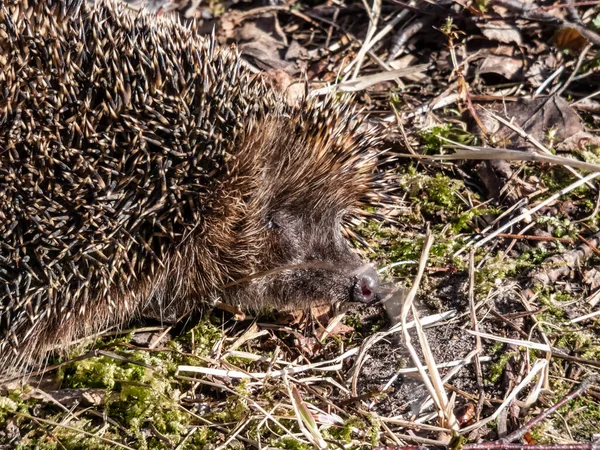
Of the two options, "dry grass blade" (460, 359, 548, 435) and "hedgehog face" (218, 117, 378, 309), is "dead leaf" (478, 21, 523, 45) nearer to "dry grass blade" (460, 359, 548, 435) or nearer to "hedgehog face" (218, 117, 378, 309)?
"hedgehog face" (218, 117, 378, 309)

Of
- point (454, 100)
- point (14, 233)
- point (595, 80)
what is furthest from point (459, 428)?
point (595, 80)

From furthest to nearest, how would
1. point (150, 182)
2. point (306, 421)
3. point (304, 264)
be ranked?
point (304, 264)
point (150, 182)
point (306, 421)

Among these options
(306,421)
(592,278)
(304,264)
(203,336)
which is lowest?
(203,336)

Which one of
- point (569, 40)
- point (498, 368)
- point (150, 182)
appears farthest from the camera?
point (569, 40)

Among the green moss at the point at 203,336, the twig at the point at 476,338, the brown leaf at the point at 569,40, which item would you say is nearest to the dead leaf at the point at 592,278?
the twig at the point at 476,338

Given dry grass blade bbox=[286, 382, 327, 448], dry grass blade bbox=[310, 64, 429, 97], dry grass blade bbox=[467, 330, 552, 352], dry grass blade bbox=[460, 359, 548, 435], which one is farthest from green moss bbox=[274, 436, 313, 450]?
dry grass blade bbox=[310, 64, 429, 97]

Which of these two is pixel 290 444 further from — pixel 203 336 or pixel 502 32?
pixel 502 32

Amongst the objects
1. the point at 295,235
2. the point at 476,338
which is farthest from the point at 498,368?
the point at 295,235

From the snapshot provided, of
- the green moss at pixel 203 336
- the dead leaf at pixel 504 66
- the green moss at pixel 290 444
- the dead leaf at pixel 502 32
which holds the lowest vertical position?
the green moss at pixel 203 336

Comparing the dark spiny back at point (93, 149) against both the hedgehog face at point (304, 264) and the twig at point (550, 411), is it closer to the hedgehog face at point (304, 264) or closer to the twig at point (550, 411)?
the hedgehog face at point (304, 264)
